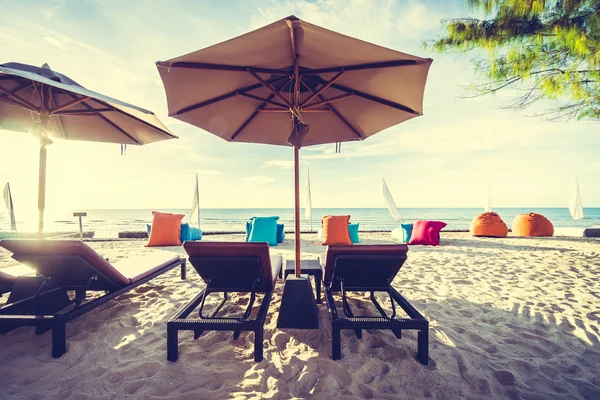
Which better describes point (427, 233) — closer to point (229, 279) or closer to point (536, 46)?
point (536, 46)

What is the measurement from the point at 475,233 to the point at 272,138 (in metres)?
9.08

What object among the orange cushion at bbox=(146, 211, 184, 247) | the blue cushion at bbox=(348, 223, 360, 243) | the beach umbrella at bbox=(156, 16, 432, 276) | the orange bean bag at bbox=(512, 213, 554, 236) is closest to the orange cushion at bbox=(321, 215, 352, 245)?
the blue cushion at bbox=(348, 223, 360, 243)

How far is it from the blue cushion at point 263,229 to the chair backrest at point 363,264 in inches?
193

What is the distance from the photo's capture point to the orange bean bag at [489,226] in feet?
30.0

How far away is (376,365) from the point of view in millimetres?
1963

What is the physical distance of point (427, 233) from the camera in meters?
7.77

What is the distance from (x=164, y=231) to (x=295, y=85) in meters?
6.47

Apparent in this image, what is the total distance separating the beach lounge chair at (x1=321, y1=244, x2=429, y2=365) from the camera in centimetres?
199

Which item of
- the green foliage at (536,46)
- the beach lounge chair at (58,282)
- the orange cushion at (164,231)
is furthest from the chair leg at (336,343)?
the orange cushion at (164,231)

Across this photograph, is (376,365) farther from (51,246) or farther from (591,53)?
(591,53)

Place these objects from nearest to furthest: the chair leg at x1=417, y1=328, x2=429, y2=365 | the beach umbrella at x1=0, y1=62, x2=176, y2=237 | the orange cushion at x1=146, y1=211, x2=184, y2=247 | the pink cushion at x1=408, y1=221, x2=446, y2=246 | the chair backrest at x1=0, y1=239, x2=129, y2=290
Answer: the chair leg at x1=417, y1=328, x2=429, y2=365 < the chair backrest at x1=0, y1=239, x2=129, y2=290 < the beach umbrella at x1=0, y1=62, x2=176, y2=237 < the orange cushion at x1=146, y1=211, x2=184, y2=247 < the pink cushion at x1=408, y1=221, x2=446, y2=246

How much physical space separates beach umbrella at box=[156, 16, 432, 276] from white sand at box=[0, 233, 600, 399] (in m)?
1.01

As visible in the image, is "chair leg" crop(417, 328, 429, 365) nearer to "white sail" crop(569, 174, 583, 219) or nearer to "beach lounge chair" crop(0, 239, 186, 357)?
"beach lounge chair" crop(0, 239, 186, 357)

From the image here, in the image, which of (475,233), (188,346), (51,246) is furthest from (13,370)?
(475,233)
